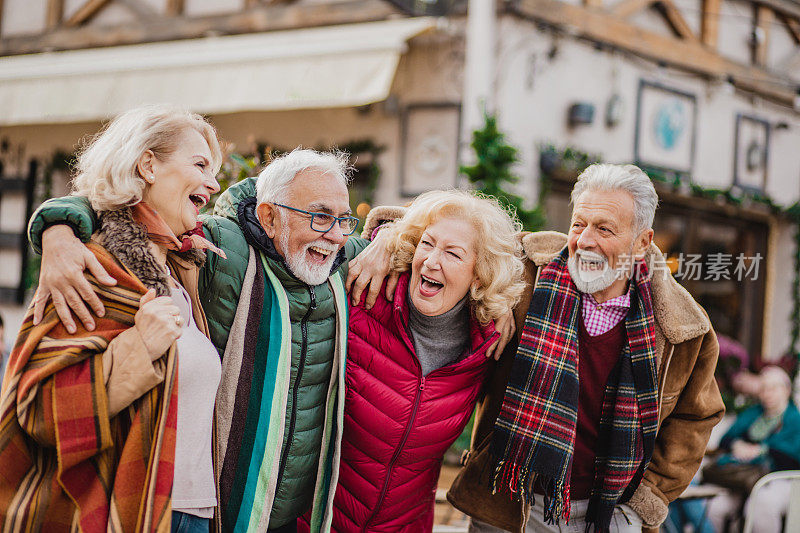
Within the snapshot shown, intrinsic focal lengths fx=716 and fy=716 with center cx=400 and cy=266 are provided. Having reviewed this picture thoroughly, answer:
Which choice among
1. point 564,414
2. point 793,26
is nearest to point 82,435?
point 564,414

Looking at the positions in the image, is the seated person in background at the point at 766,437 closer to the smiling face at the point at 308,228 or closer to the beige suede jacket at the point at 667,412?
the beige suede jacket at the point at 667,412

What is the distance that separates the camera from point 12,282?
784 cm

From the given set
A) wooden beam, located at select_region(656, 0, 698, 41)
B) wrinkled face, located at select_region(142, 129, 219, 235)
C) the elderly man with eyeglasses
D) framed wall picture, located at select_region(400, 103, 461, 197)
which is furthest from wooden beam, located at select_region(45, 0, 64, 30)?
wrinkled face, located at select_region(142, 129, 219, 235)

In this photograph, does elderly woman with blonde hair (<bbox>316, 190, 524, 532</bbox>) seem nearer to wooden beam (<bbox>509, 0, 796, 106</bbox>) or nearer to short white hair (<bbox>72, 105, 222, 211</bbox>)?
short white hair (<bbox>72, 105, 222, 211</bbox>)

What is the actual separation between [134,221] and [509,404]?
A: 1.39 meters

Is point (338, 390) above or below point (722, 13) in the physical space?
below

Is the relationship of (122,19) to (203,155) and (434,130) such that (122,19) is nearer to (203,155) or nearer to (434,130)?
(434,130)

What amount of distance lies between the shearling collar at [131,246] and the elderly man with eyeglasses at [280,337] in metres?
0.26

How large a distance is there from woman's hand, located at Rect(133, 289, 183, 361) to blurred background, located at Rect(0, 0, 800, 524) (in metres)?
3.73

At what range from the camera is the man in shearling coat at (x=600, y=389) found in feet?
7.98

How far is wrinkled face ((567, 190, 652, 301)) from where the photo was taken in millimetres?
2496

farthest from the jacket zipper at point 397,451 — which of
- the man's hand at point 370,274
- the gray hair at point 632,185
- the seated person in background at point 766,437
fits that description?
the seated person in background at point 766,437

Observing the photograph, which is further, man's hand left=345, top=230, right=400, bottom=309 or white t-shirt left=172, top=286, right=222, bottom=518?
man's hand left=345, top=230, right=400, bottom=309

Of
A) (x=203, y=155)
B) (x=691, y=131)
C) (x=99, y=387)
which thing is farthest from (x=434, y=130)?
(x=99, y=387)
